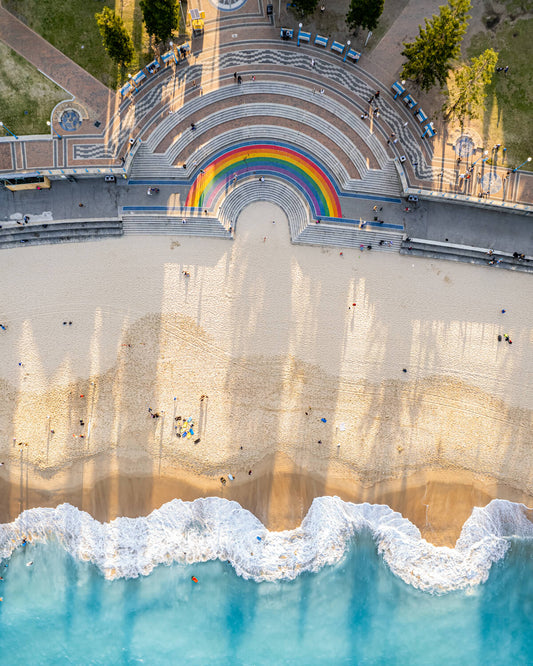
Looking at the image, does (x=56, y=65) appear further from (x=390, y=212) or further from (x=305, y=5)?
(x=390, y=212)

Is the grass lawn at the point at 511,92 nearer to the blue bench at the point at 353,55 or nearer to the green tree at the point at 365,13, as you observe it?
the green tree at the point at 365,13

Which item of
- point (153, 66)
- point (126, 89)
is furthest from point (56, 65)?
point (153, 66)

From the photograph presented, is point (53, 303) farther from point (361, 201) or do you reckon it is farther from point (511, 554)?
point (511, 554)

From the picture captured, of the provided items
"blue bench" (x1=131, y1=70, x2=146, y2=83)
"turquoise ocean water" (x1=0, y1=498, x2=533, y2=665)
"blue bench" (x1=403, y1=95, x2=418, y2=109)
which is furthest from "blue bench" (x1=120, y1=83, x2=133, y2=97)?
"turquoise ocean water" (x1=0, y1=498, x2=533, y2=665)

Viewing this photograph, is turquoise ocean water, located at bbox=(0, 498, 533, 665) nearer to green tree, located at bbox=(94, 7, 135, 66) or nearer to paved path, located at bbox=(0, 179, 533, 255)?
paved path, located at bbox=(0, 179, 533, 255)

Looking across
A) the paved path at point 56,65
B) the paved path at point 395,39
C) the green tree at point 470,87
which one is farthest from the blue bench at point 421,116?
the paved path at point 56,65

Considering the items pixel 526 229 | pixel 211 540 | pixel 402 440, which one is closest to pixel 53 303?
pixel 211 540
